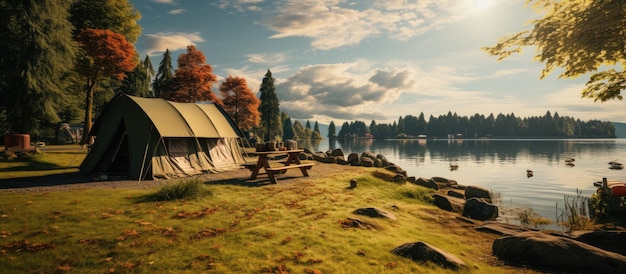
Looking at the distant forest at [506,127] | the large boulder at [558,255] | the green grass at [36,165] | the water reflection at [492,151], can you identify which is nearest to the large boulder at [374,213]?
the large boulder at [558,255]

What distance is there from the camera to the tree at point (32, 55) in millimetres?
22297

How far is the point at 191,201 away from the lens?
10695 mm

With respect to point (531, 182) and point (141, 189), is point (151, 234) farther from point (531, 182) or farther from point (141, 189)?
point (531, 182)

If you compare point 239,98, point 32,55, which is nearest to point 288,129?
point 239,98

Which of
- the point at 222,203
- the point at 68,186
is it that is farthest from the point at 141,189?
the point at 222,203

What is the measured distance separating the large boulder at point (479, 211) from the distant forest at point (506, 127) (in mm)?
177018

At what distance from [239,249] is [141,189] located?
8.51 meters

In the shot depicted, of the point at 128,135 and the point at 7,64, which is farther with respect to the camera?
the point at 7,64

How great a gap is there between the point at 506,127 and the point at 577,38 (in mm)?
181554

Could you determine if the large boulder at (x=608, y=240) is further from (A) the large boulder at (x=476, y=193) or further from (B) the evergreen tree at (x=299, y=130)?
(B) the evergreen tree at (x=299, y=130)

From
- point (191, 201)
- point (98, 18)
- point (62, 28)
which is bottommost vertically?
point (191, 201)

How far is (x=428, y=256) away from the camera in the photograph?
6402 mm

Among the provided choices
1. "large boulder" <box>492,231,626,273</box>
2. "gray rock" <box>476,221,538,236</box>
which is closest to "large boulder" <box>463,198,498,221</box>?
"gray rock" <box>476,221,538,236</box>

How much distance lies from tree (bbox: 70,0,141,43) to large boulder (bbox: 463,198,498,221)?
116 ft
